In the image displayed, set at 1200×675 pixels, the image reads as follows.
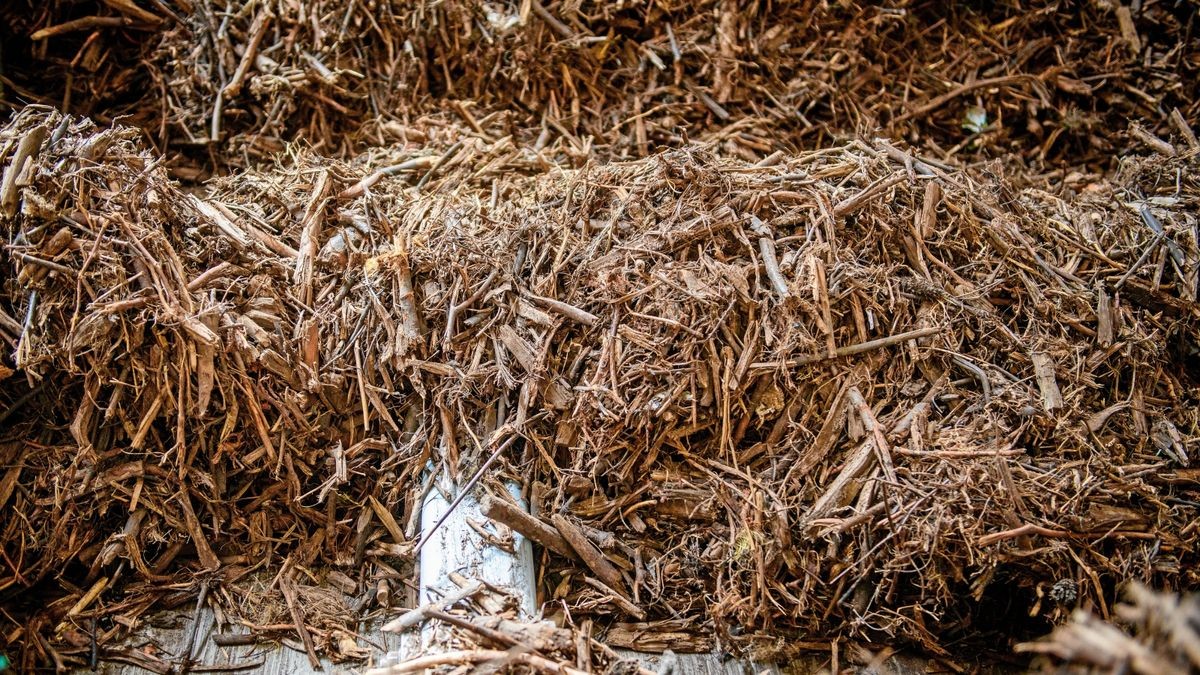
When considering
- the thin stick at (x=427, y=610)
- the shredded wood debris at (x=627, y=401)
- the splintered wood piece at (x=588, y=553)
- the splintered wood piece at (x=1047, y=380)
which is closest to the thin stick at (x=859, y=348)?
the shredded wood debris at (x=627, y=401)

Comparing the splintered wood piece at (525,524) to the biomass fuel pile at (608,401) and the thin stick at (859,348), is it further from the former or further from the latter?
the thin stick at (859,348)

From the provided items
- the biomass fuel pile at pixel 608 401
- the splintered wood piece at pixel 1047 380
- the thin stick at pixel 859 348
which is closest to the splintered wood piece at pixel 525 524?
the biomass fuel pile at pixel 608 401

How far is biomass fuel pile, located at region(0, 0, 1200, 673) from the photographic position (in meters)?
1.95

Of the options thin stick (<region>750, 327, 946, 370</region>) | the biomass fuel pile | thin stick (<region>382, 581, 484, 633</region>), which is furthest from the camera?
thin stick (<region>750, 327, 946, 370</region>)

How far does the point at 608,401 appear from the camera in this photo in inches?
81.8

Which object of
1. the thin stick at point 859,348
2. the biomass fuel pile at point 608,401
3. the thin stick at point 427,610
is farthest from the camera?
the thin stick at point 859,348

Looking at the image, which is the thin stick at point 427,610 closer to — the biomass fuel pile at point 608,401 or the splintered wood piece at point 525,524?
the biomass fuel pile at point 608,401

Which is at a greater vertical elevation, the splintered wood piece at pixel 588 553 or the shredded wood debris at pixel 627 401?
the shredded wood debris at pixel 627 401

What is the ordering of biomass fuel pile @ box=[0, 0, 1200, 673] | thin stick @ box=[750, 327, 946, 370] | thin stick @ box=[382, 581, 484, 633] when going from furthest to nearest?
thin stick @ box=[750, 327, 946, 370] → biomass fuel pile @ box=[0, 0, 1200, 673] → thin stick @ box=[382, 581, 484, 633]

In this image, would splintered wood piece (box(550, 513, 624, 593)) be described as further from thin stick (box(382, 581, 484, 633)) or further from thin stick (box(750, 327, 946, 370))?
thin stick (box(750, 327, 946, 370))

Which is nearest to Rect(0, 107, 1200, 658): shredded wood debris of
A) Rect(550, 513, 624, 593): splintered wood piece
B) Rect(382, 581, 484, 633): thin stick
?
Rect(550, 513, 624, 593): splintered wood piece

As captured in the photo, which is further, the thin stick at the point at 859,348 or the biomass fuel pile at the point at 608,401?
the thin stick at the point at 859,348

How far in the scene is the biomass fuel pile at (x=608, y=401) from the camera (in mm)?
1949

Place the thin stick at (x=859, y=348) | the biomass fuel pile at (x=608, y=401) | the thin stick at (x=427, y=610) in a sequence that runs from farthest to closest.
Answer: the thin stick at (x=859, y=348) < the biomass fuel pile at (x=608, y=401) < the thin stick at (x=427, y=610)
